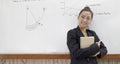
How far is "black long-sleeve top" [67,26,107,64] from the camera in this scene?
171 centimetres

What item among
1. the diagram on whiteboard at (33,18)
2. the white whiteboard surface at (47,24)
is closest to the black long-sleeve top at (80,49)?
the white whiteboard surface at (47,24)

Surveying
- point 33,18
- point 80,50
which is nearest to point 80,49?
point 80,50

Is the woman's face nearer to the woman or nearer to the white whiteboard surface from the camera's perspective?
the woman

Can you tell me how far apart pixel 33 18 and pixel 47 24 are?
14cm

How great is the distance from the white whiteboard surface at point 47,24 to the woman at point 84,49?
0.38 feet

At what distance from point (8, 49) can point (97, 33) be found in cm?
83

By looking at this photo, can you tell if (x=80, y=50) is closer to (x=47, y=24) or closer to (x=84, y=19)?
(x=84, y=19)

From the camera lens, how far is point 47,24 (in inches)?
80.0

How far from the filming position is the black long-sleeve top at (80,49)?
1708mm

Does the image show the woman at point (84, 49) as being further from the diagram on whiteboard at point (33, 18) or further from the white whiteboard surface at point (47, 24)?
the diagram on whiteboard at point (33, 18)

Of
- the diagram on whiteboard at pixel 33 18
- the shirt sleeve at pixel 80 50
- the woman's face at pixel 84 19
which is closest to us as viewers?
the shirt sleeve at pixel 80 50

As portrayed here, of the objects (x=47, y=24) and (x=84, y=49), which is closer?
(x=84, y=49)

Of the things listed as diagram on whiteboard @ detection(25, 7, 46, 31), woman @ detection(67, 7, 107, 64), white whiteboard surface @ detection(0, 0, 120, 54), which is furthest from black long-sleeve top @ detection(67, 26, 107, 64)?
diagram on whiteboard @ detection(25, 7, 46, 31)

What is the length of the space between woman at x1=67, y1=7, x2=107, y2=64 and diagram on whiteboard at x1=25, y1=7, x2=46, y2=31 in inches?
13.3
